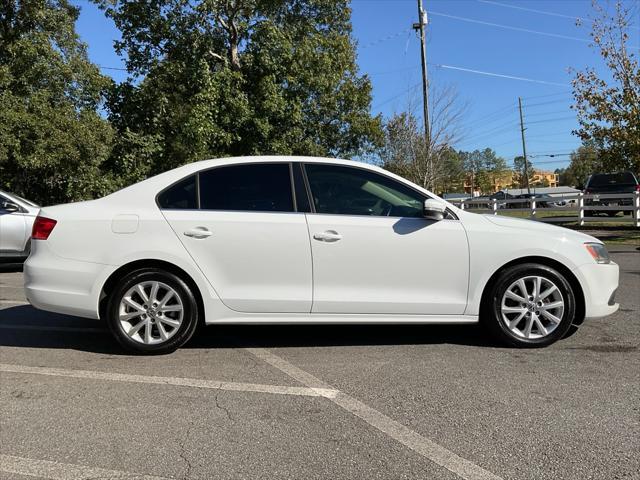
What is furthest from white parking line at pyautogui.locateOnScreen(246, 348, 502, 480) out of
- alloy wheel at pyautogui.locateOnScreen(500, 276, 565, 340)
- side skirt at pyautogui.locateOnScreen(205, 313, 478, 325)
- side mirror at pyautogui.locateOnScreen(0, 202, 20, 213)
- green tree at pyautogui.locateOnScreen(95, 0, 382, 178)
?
→ green tree at pyautogui.locateOnScreen(95, 0, 382, 178)

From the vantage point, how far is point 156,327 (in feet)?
15.0

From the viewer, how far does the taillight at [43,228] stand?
460 centimetres

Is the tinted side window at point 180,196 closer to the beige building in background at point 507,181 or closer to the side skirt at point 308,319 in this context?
the side skirt at point 308,319

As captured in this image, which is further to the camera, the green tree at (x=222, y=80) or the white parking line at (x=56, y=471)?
the green tree at (x=222, y=80)

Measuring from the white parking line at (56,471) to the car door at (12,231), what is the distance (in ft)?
A: 24.0

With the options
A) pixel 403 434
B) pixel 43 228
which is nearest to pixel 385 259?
pixel 403 434

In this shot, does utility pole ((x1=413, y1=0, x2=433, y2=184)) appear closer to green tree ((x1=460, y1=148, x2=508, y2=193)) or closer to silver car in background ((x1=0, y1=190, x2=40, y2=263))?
silver car in background ((x1=0, y1=190, x2=40, y2=263))

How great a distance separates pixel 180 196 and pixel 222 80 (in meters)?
12.2

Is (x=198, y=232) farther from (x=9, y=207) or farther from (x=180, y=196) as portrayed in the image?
(x=9, y=207)

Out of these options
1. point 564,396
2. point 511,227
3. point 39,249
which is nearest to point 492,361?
point 564,396

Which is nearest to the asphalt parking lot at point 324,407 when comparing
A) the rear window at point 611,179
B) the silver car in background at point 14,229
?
the silver car in background at point 14,229

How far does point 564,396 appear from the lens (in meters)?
3.69

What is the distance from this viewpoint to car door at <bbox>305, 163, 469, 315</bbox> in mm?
4547

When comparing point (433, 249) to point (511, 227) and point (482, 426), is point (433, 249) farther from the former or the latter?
point (482, 426)
